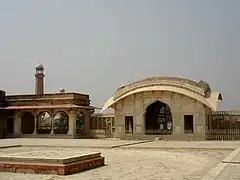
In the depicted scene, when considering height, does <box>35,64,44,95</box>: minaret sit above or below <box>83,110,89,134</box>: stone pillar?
above

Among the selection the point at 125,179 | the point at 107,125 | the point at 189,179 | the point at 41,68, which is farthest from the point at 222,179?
the point at 41,68

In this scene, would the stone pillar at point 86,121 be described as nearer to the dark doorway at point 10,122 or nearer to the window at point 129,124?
the window at point 129,124

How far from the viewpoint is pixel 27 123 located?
130 feet

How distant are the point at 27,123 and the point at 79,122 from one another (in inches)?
210

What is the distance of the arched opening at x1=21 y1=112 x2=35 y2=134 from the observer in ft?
127

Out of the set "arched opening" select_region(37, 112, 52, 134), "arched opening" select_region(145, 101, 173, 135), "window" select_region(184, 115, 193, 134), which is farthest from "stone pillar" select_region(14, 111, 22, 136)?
"window" select_region(184, 115, 193, 134)

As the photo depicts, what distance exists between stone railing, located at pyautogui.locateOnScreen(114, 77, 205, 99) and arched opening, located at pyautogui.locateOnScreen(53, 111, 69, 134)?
9408mm

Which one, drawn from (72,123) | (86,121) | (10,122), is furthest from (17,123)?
(86,121)

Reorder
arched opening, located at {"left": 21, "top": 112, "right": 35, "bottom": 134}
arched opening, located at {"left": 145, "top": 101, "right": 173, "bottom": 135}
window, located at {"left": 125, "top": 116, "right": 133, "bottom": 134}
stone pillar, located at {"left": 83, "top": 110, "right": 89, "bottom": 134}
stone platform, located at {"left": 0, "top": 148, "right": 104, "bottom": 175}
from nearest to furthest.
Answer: stone platform, located at {"left": 0, "top": 148, "right": 104, "bottom": 175} → window, located at {"left": 125, "top": 116, "right": 133, "bottom": 134} → arched opening, located at {"left": 145, "top": 101, "right": 173, "bottom": 135} → stone pillar, located at {"left": 83, "top": 110, "right": 89, "bottom": 134} → arched opening, located at {"left": 21, "top": 112, "right": 35, "bottom": 134}

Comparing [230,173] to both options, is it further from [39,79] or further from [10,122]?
[39,79]

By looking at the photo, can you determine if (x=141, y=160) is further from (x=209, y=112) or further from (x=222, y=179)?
(x=209, y=112)

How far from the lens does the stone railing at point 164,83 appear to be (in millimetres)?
29200

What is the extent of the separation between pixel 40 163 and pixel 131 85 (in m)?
21.0

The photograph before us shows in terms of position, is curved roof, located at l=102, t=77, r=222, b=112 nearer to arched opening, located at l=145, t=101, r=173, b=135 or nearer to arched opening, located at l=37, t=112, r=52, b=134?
arched opening, located at l=145, t=101, r=173, b=135
